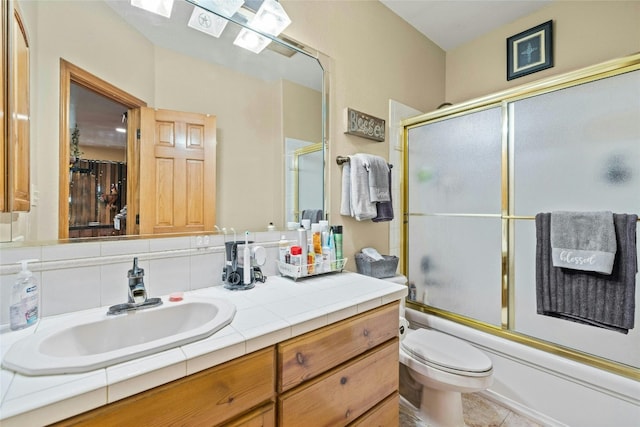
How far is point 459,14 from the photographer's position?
2.08 meters

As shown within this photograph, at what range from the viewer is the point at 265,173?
138 centimetres

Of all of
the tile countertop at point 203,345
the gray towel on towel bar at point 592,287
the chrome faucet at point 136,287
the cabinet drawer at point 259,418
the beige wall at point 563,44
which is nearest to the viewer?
the tile countertop at point 203,345

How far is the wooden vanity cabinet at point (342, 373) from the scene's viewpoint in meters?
0.80

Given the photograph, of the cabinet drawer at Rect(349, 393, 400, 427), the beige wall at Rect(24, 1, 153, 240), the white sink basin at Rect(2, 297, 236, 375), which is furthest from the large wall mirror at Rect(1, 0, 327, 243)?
the cabinet drawer at Rect(349, 393, 400, 427)

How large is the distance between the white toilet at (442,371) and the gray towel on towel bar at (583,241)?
627 mm

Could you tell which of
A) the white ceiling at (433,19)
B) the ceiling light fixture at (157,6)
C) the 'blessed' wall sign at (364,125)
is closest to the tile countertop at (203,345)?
the white ceiling at (433,19)

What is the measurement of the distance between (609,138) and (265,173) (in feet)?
5.47

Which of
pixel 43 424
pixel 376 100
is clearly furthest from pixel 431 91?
pixel 43 424

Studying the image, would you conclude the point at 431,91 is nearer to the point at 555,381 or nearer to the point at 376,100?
the point at 376,100

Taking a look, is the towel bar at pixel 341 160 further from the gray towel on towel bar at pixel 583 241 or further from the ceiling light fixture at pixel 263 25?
the gray towel on towel bar at pixel 583 241

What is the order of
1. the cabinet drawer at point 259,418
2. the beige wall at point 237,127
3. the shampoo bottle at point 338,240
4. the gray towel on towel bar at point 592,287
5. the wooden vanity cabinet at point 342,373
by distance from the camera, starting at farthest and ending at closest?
the shampoo bottle at point 338,240
the gray towel on towel bar at point 592,287
the beige wall at point 237,127
the wooden vanity cabinet at point 342,373
the cabinet drawer at point 259,418

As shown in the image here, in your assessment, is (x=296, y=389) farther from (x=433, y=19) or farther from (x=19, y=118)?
(x=433, y=19)

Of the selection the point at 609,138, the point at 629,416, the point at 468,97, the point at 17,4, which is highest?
the point at 468,97

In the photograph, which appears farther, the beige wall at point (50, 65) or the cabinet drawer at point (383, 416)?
the cabinet drawer at point (383, 416)
